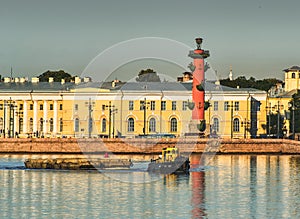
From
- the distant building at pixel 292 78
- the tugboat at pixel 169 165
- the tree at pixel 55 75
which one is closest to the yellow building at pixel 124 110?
the tree at pixel 55 75

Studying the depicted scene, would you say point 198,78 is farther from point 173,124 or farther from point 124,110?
point 124,110

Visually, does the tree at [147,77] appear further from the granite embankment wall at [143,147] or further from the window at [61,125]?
the granite embankment wall at [143,147]

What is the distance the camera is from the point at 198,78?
7881 centimetres

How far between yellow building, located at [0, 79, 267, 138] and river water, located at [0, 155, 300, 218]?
30.9 m

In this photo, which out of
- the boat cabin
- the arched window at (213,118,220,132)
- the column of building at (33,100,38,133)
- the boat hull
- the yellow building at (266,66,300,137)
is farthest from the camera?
the yellow building at (266,66,300,137)

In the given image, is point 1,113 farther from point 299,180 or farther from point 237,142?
point 299,180

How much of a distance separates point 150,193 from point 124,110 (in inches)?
1852

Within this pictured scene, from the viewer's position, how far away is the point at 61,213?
131 ft

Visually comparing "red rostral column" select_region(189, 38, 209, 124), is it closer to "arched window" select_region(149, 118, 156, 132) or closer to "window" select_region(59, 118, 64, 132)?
"arched window" select_region(149, 118, 156, 132)

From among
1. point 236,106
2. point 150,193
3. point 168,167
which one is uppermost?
point 236,106

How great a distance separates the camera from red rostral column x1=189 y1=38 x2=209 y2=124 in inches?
3078

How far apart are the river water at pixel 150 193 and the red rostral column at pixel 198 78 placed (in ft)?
55.4

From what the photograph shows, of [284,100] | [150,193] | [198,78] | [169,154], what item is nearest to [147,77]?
[284,100]

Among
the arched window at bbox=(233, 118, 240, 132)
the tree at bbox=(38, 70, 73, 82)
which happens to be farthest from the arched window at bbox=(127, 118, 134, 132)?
the tree at bbox=(38, 70, 73, 82)
